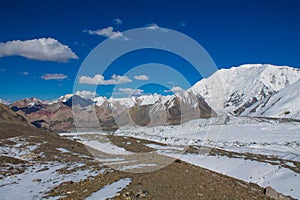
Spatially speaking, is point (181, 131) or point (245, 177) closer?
point (245, 177)

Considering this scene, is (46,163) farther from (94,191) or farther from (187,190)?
(187,190)

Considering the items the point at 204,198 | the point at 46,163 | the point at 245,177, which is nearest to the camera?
the point at 204,198

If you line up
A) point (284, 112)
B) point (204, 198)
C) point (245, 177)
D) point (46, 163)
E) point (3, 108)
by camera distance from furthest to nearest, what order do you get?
1. point (3, 108)
2. point (284, 112)
3. point (245, 177)
4. point (46, 163)
5. point (204, 198)

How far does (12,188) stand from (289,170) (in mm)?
29809

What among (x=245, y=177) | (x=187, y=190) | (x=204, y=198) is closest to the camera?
(x=204, y=198)

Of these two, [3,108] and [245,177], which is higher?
[3,108]

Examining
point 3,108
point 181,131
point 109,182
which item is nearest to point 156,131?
point 181,131

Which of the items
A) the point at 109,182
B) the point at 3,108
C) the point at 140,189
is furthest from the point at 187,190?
the point at 3,108

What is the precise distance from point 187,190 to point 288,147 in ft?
177

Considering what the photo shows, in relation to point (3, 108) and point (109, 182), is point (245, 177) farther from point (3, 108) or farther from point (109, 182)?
point (3, 108)

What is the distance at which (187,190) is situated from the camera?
17.8 m

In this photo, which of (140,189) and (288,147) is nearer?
(140,189)

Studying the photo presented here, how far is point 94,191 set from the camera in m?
16.7

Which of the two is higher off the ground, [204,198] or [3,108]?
[3,108]
